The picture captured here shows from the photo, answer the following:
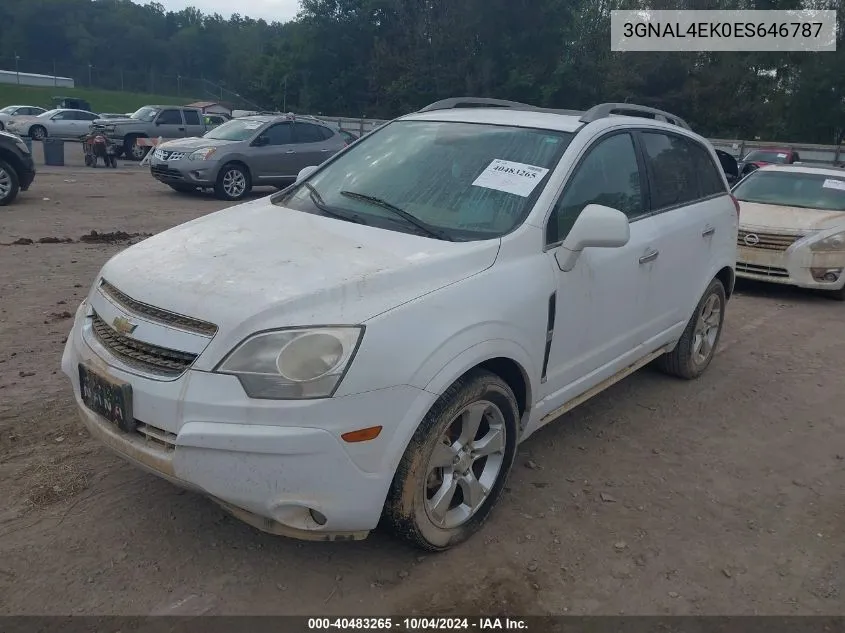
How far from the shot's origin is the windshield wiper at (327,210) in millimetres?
3525

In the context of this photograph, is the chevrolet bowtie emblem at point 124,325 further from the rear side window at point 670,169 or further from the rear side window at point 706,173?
the rear side window at point 706,173

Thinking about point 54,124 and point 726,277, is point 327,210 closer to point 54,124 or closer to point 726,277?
point 726,277

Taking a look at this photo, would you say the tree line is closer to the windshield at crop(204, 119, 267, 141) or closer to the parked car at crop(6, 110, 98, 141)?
the parked car at crop(6, 110, 98, 141)

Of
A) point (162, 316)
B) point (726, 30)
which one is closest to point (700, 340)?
point (162, 316)

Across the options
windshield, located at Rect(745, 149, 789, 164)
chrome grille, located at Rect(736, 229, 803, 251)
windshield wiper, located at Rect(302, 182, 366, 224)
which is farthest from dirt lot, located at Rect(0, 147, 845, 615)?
windshield, located at Rect(745, 149, 789, 164)

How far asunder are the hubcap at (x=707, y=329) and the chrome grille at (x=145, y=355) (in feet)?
12.2

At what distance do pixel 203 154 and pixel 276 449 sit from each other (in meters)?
12.7

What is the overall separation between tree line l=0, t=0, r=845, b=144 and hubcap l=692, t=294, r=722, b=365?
141 feet

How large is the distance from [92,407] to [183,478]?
61 cm

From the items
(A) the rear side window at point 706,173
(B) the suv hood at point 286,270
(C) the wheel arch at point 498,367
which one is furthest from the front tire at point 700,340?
(B) the suv hood at point 286,270

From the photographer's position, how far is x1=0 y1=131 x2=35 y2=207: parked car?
11367 millimetres

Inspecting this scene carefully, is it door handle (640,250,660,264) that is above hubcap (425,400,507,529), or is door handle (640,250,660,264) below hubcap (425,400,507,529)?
above

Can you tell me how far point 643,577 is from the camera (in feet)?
9.86

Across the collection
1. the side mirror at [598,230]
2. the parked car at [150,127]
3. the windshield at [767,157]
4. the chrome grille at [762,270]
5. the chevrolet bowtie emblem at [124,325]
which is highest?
the parked car at [150,127]
